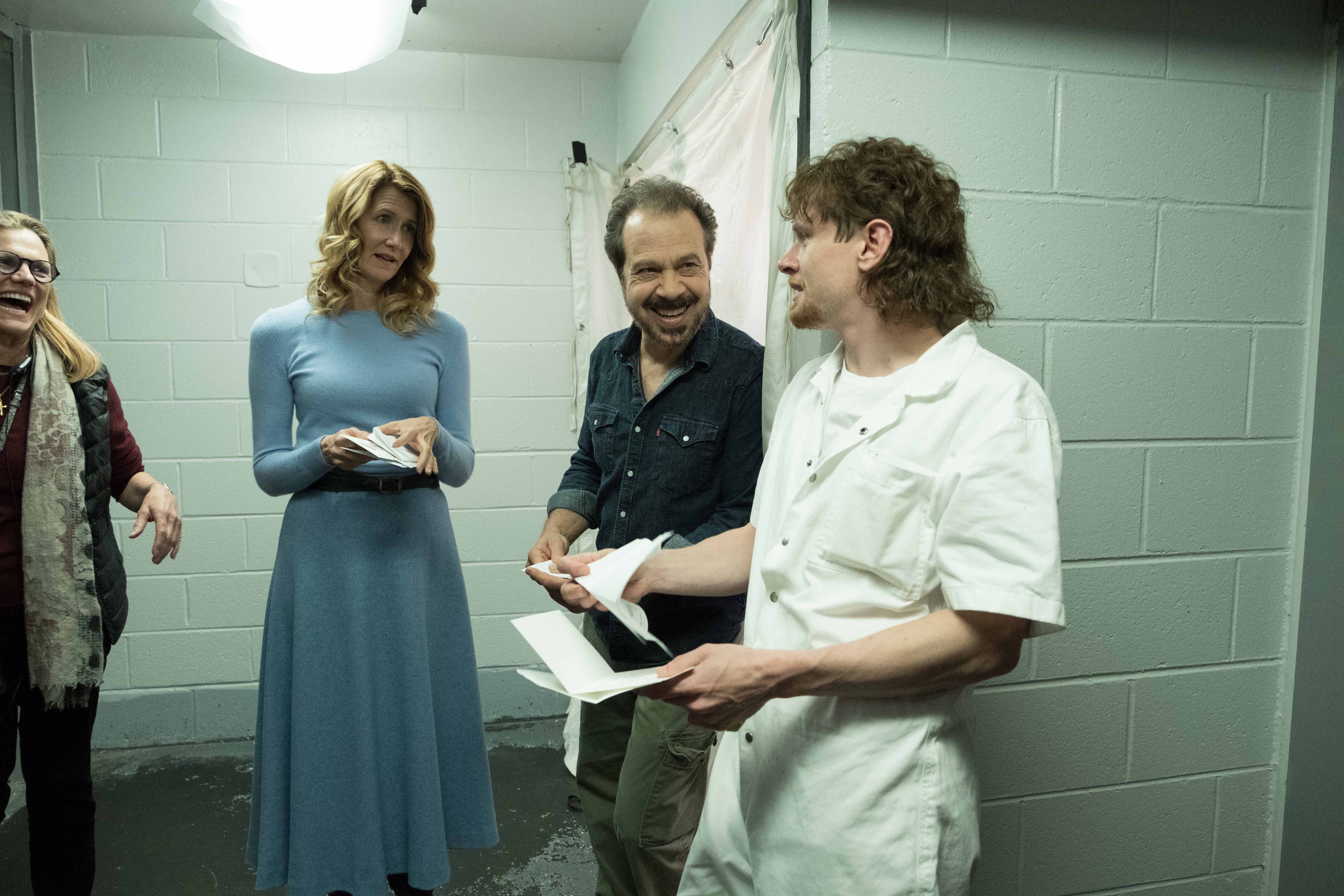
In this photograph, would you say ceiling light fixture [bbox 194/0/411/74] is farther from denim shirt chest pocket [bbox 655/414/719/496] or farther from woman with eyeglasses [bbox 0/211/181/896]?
denim shirt chest pocket [bbox 655/414/719/496]

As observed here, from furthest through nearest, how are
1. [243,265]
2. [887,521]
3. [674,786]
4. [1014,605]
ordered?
[243,265]
[674,786]
[887,521]
[1014,605]

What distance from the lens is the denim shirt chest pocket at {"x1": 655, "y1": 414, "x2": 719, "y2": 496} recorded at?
61.6 inches

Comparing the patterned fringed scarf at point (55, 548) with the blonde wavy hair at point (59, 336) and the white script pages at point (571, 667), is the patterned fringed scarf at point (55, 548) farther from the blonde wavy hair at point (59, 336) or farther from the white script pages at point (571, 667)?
the white script pages at point (571, 667)

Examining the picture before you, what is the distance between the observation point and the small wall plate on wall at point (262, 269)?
306cm

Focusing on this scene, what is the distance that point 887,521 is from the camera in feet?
3.34

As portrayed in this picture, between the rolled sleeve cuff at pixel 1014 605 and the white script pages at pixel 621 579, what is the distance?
0.36 meters

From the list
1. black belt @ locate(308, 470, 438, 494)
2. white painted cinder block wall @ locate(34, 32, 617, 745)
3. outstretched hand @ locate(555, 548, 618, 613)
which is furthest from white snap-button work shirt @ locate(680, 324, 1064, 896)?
white painted cinder block wall @ locate(34, 32, 617, 745)

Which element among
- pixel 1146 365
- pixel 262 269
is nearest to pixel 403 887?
pixel 1146 365

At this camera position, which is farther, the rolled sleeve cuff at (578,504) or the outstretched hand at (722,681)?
the rolled sleeve cuff at (578,504)

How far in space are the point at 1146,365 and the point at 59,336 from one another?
2180 millimetres

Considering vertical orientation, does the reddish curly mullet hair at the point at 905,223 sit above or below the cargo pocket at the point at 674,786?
above

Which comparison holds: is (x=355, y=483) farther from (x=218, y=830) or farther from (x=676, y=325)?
(x=218, y=830)

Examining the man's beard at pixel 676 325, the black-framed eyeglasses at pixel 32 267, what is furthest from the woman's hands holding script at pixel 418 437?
the black-framed eyeglasses at pixel 32 267

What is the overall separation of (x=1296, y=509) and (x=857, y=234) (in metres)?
1.18
